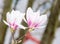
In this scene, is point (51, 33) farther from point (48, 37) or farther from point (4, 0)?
point (4, 0)

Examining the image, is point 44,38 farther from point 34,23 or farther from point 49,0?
point 34,23

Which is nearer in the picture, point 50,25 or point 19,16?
point 19,16

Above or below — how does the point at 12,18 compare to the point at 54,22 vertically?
above

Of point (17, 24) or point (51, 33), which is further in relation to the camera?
point (51, 33)

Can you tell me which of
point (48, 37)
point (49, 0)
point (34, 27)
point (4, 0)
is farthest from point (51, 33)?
point (34, 27)

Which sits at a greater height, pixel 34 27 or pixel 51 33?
pixel 34 27

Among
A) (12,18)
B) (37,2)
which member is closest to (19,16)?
(12,18)

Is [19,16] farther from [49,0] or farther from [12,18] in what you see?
[49,0]
